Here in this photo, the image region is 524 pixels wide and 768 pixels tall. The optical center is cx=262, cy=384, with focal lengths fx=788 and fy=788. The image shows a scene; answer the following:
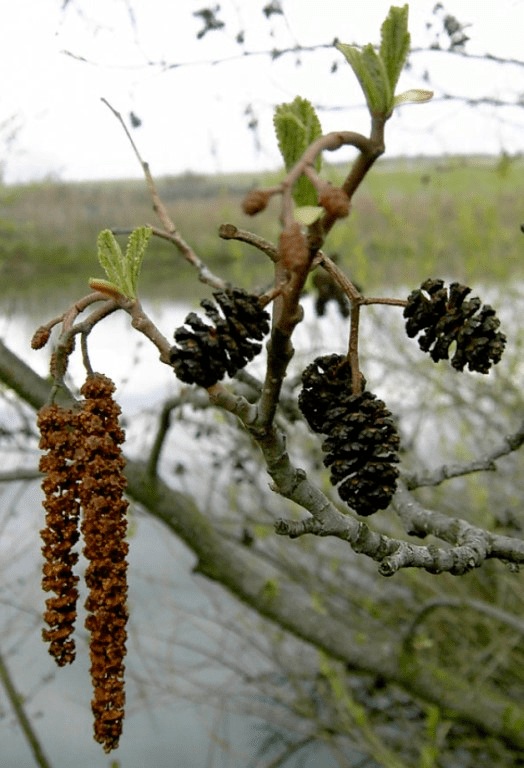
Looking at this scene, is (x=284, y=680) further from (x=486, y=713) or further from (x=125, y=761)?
(x=486, y=713)

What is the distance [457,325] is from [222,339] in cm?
26

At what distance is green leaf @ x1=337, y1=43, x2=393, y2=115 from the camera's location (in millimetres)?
580

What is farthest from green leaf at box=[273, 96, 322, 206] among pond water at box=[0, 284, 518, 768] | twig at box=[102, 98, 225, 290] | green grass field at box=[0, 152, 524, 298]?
pond water at box=[0, 284, 518, 768]

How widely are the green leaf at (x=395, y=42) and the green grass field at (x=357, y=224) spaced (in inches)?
49.3

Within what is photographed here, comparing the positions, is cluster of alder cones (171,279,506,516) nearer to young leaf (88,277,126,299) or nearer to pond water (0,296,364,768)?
young leaf (88,277,126,299)

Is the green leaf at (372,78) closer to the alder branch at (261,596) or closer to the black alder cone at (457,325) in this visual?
the black alder cone at (457,325)

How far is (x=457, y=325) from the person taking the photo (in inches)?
30.4

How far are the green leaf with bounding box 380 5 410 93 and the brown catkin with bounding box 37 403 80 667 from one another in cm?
42

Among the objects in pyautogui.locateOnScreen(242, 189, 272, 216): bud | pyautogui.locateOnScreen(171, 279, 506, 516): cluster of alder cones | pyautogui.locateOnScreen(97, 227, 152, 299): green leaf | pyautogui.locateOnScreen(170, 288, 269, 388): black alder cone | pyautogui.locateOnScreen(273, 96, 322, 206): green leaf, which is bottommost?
pyautogui.locateOnScreen(171, 279, 506, 516): cluster of alder cones

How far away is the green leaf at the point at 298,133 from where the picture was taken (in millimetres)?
667

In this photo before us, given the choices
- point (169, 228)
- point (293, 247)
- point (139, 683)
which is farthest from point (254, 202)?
point (139, 683)

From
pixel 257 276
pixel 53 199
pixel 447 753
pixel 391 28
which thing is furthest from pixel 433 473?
pixel 53 199

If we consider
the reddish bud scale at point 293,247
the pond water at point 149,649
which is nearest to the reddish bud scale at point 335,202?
the reddish bud scale at point 293,247

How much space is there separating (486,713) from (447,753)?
1.34m
